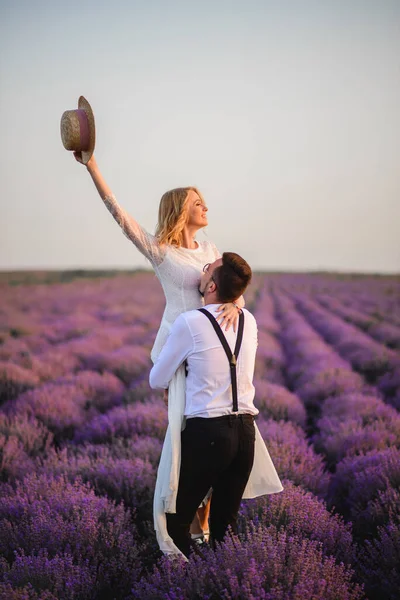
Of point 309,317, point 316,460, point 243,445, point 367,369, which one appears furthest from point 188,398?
point 309,317

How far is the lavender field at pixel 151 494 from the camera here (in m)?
2.43

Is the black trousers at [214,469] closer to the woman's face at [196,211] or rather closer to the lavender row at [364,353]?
the woman's face at [196,211]

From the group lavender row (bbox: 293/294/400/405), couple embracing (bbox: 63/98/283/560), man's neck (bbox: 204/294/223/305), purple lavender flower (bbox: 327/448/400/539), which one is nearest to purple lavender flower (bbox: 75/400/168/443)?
purple lavender flower (bbox: 327/448/400/539)

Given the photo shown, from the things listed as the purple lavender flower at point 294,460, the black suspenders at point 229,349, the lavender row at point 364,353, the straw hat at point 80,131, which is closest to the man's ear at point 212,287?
the black suspenders at point 229,349

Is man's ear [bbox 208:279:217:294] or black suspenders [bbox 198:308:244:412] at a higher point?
man's ear [bbox 208:279:217:294]

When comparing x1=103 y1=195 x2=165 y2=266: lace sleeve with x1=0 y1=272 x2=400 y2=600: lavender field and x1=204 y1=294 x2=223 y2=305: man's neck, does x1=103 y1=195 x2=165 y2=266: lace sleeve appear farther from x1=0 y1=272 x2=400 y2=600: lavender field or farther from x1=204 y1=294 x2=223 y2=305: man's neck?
x1=0 y1=272 x2=400 y2=600: lavender field

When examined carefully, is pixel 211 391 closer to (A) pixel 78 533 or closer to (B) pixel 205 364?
(B) pixel 205 364

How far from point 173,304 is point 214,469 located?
30.9 inches

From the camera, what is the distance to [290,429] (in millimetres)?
5227

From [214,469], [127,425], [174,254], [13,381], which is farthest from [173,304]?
[13,381]

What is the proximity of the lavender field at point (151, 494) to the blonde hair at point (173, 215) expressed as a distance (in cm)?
134

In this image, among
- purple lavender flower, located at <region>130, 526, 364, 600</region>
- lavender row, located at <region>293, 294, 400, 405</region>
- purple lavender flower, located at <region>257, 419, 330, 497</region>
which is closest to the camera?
purple lavender flower, located at <region>130, 526, 364, 600</region>

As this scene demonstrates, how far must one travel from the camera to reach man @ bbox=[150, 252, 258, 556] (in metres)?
2.48

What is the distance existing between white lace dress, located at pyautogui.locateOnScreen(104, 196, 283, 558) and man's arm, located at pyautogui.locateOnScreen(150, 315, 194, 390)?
7 centimetres
